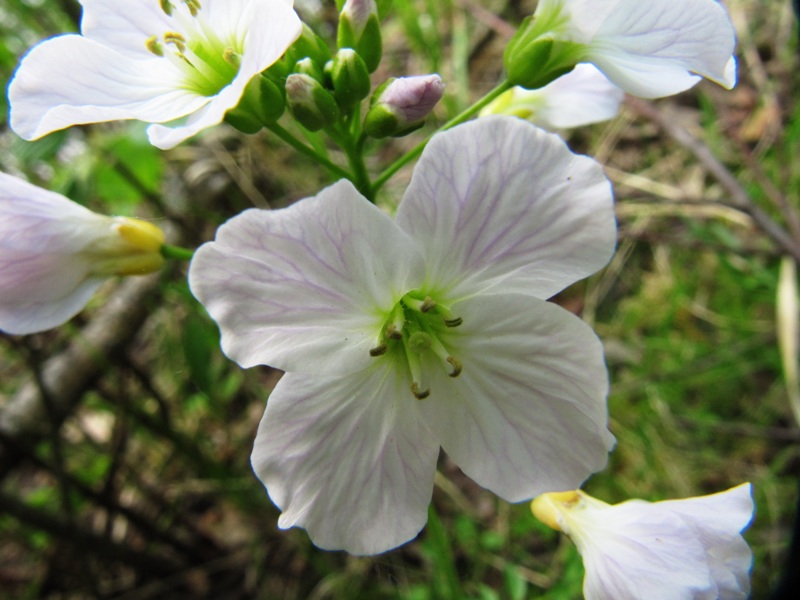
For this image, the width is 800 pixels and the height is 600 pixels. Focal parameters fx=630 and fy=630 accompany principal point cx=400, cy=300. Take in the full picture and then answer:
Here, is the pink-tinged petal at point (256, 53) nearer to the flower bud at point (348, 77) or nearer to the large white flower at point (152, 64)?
the large white flower at point (152, 64)

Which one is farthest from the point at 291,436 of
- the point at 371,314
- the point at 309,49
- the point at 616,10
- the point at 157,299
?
the point at 157,299

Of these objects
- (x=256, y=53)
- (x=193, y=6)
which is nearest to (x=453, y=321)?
(x=256, y=53)

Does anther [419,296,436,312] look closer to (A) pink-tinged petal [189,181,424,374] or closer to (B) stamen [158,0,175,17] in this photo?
(A) pink-tinged petal [189,181,424,374]

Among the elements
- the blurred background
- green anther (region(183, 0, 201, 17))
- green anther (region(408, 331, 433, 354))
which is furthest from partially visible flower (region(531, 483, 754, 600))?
green anther (region(183, 0, 201, 17))

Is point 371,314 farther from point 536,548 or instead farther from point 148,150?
point 536,548

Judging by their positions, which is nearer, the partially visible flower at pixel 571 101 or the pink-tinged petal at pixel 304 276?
the pink-tinged petal at pixel 304 276

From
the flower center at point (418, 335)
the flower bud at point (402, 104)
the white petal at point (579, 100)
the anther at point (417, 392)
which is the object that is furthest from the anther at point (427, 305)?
the white petal at point (579, 100)

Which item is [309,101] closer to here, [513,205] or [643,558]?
[513,205]
